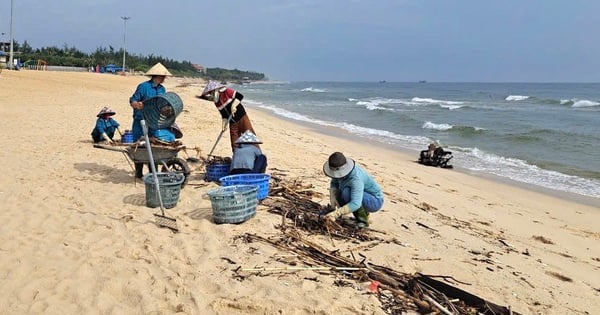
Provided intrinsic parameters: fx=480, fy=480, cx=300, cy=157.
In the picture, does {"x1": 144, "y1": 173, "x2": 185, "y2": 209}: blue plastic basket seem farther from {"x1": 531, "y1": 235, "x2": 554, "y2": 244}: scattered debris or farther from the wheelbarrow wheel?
{"x1": 531, "y1": 235, "x2": 554, "y2": 244}: scattered debris

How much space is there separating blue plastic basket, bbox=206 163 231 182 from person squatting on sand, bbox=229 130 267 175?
0.51 meters

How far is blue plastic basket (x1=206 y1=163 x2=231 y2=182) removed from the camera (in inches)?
266

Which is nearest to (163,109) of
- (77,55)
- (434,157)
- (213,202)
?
(213,202)

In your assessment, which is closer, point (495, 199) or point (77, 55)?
point (495, 199)

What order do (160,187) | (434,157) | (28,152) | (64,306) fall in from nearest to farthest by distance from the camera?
(64,306), (160,187), (28,152), (434,157)

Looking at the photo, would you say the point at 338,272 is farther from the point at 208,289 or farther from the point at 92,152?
the point at 92,152

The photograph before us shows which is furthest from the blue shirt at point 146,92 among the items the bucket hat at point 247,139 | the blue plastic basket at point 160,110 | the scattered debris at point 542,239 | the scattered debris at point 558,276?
the scattered debris at point 542,239

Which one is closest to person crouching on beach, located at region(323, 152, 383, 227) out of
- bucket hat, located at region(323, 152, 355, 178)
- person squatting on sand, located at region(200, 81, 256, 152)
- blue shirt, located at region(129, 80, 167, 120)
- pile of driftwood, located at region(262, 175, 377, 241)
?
bucket hat, located at region(323, 152, 355, 178)

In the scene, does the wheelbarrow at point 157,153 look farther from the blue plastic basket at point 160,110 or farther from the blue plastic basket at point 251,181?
the blue plastic basket at point 251,181

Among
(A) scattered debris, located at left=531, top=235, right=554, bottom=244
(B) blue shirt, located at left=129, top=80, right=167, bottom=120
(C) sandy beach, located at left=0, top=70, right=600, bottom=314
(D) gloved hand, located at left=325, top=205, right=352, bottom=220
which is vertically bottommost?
(A) scattered debris, located at left=531, top=235, right=554, bottom=244

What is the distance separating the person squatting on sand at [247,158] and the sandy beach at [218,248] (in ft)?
2.04

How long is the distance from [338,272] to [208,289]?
1.08m

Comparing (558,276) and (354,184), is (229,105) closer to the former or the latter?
(354,184)

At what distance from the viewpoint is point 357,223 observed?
5.25m
